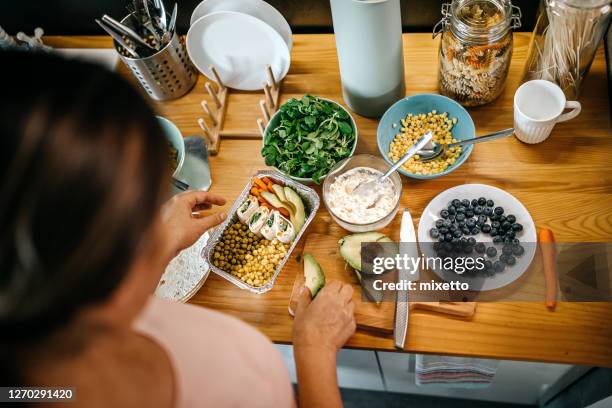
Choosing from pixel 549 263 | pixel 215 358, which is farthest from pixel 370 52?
pixel 215 358

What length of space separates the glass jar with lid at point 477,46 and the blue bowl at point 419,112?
6cm

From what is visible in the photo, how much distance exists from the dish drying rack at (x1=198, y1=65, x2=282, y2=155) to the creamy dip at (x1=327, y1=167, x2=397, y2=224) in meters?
0.32

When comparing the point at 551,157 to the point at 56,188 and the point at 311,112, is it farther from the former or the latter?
the point at 56,188

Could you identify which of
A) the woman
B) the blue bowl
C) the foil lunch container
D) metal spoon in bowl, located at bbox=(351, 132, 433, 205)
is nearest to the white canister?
the blue bowl

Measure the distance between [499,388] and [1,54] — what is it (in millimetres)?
1804

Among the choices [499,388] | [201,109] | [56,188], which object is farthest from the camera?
[499,388]

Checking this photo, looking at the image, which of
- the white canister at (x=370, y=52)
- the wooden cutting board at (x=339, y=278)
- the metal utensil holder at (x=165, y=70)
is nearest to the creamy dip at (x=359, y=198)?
the wooden cutting board at (x=339, y=278)

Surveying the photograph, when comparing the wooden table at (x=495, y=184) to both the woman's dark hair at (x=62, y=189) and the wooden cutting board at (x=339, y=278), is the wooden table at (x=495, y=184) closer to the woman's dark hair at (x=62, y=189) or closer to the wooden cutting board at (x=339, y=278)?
the wooden cutting board at (x=339, y=278)

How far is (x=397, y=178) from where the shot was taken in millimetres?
1283

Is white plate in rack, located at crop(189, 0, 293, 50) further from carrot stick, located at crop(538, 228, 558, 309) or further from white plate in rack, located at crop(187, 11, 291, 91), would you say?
carrot stick, located at crop(538, 228, 558, 309)

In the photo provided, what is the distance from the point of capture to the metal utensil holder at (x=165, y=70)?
4.62ft

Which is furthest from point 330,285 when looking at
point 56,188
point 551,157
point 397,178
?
point 56,188

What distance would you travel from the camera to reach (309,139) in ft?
4.37

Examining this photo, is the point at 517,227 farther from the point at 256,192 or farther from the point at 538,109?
the point at 256,192
